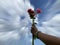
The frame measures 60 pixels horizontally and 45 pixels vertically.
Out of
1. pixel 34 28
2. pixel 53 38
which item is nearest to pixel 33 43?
pixel 34 28

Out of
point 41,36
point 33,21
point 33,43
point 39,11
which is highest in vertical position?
point 39,11

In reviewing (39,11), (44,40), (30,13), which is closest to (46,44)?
(44,40)

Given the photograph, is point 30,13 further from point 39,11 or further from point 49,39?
point 49,39

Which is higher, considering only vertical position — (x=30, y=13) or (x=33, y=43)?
(x=30, y=13)

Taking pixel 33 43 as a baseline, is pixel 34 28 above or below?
above

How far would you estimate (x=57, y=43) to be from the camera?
2172 millimetres

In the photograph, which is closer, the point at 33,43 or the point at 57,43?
the point at 57,43

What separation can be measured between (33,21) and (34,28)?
636mm

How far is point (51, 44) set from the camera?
2.25m

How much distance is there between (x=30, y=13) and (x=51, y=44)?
1126mm

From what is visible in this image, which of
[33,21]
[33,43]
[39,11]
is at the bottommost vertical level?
[33,43]

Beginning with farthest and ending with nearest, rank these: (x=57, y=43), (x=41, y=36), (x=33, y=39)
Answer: (x=33, y=39), (x=41, y=36), (x=57, y=43)

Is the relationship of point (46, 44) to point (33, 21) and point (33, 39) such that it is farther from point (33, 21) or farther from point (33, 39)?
point (33, 21)

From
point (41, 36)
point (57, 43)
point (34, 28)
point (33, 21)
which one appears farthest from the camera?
point (33, 21)
